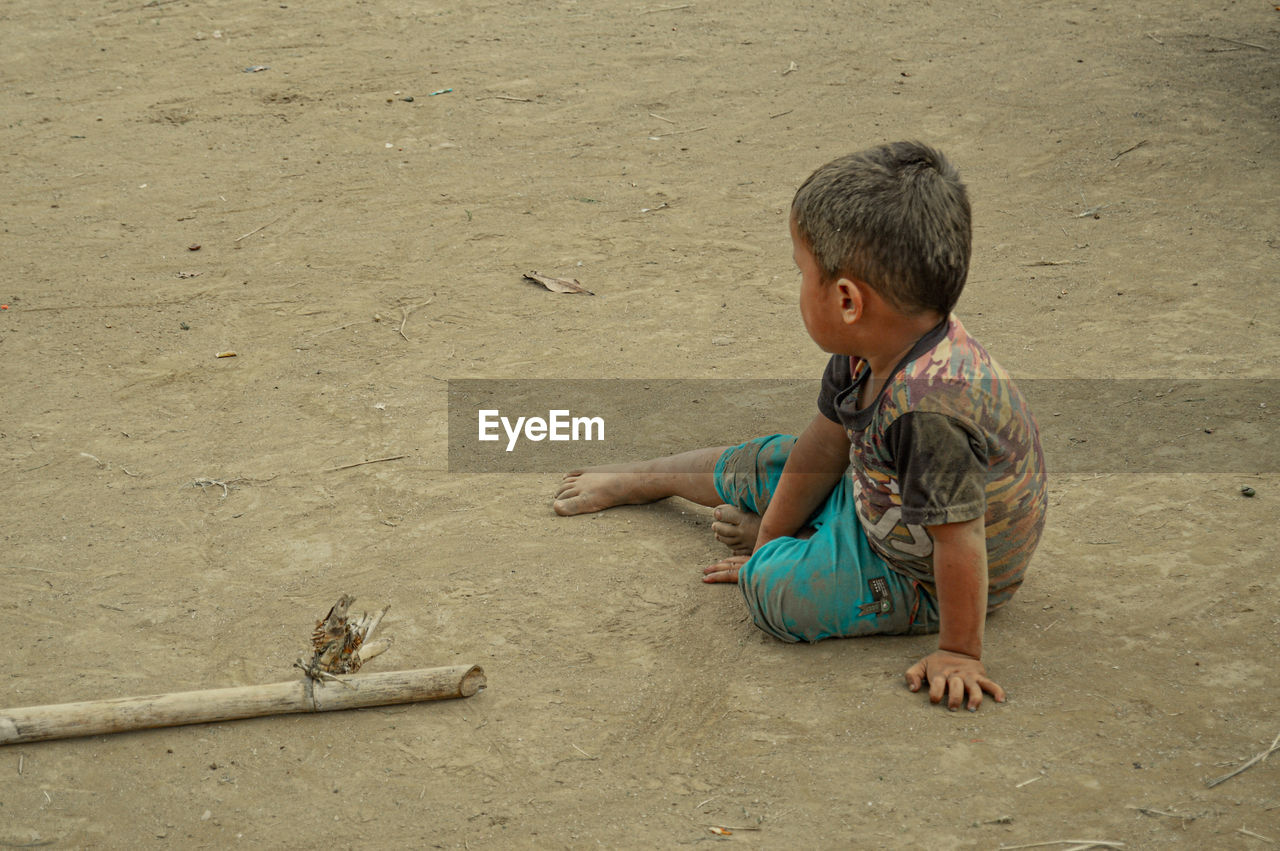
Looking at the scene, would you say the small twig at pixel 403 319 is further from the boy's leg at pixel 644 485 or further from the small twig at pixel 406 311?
the boy's leg at pixel 644 485

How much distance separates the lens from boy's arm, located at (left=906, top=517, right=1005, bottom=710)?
Answer: 2.13 meters

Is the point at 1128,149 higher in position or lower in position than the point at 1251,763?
higher

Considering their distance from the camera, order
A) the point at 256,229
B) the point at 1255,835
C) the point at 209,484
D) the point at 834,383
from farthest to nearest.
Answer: the point at 256,229 < the point at 209,484 < the point at 834,383 < the point at 1255,835

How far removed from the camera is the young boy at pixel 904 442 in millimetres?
2070

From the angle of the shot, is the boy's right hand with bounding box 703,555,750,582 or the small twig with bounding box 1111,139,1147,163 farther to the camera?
the small twig with bounding box 1111,139,1147,163

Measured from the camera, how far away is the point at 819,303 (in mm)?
2164

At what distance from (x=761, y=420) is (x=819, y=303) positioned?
54.4 inches

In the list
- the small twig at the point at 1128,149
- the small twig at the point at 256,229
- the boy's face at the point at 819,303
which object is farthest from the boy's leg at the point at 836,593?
the small twig at the point at 1128,149

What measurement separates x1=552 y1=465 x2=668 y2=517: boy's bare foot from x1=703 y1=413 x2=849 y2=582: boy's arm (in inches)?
15.8

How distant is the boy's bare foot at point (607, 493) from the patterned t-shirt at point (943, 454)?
2.68 feet

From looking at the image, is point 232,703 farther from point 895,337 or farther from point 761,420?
point 761,420

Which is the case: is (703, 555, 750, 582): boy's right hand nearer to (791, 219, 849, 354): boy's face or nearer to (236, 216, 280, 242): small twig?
(791, 219, 849, 354): boy's face

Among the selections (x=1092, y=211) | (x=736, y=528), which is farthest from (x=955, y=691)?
(x=1092, y=211)

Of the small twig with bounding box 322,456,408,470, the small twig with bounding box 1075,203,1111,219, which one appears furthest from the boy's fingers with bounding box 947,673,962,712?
the small twig with bounding box 1075,203,1111,219
